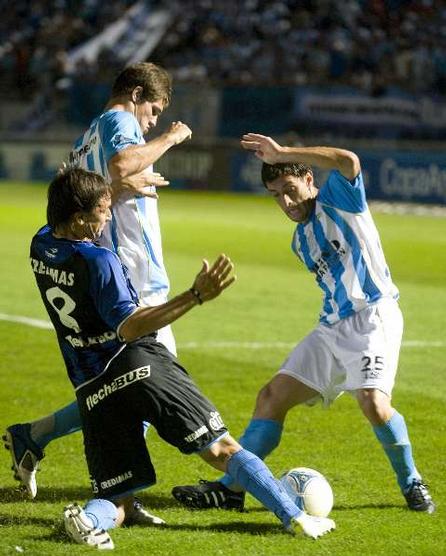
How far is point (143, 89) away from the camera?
737 cm

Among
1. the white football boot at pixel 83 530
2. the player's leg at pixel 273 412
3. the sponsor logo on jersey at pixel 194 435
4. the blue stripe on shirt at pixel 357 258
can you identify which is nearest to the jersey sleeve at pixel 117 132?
the blue stripe on shirt at pixel 357 258

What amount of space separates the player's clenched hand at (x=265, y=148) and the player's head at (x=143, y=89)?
0.81 meters

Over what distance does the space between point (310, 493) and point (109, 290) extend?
1504mm

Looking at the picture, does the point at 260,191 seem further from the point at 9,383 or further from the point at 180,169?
the point at 9,383

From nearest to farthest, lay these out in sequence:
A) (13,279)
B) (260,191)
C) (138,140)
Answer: (138,140), (13,279), (260,191)

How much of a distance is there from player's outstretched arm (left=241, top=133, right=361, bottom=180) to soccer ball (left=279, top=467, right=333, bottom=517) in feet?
5.15

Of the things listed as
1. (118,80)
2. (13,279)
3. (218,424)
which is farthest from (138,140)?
(13,279)

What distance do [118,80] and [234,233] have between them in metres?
16.9

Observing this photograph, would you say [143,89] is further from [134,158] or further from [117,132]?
[134,158]

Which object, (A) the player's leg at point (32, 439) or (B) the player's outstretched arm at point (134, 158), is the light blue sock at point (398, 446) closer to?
(A) the player's leg at point (32, 439)

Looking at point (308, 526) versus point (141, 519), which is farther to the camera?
point (141, 519)

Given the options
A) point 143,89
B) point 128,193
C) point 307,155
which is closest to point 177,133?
point 143,89

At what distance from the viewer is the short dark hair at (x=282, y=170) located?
6863mm

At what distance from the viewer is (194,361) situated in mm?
11391
